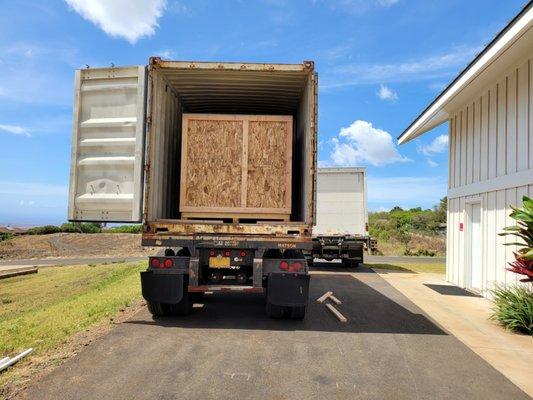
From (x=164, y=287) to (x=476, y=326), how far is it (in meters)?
5.27

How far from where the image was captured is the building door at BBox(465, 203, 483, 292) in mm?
10711

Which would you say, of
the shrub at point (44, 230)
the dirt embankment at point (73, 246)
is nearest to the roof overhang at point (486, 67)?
the dirt embankment at point (73, 246)

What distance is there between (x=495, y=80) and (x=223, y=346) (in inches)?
331

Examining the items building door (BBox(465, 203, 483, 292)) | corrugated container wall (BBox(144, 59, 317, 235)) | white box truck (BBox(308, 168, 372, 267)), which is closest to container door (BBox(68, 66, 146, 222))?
corrugated container wall (BBox(144, 59, 317, 235))

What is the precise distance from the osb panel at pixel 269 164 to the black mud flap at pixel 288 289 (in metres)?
1.26

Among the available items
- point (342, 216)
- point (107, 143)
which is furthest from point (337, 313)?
point (342, 216)

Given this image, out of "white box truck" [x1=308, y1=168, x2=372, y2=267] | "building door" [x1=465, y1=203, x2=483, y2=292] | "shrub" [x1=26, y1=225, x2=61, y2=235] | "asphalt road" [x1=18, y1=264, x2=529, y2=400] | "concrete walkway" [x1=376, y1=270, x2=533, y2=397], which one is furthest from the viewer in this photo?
"shrub" [x1=26, y1=225, x2=61, y2=235]

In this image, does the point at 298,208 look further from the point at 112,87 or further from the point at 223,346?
the point at 112,87

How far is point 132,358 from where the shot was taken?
497 cm

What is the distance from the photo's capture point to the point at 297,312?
7023mm

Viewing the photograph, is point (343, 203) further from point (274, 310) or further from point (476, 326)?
point (274, 310)

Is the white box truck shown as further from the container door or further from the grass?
the container door

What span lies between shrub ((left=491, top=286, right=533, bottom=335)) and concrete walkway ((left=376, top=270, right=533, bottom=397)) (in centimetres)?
17

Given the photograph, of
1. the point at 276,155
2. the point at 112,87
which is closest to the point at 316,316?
the point at 276,155
